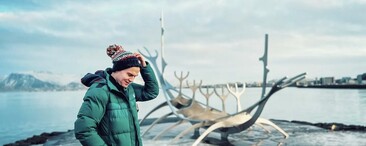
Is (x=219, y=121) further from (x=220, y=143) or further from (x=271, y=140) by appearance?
(x=271, y=140)

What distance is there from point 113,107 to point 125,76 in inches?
5.4

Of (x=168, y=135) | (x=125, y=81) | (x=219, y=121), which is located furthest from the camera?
(x=168, y=135)

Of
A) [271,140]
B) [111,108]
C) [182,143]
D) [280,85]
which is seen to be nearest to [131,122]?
[111,108]

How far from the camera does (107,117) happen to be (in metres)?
1.81

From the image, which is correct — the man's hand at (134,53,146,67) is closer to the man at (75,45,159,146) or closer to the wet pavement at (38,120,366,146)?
the man at (75,45,159,146)

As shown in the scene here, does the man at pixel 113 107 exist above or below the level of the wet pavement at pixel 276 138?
above

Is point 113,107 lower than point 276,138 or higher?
higher

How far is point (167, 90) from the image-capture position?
8.83m

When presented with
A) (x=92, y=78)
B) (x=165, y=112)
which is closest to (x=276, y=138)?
(x=92, y=78)

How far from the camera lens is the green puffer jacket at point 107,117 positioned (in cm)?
171

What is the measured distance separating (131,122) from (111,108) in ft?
0.36

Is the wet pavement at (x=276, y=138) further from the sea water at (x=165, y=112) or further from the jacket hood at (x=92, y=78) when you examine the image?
the jacket hood at (x=92, y=78)

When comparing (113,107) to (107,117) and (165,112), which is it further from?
(165,112)

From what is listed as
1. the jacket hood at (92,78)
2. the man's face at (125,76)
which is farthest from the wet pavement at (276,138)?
the man's face at (125,76)
